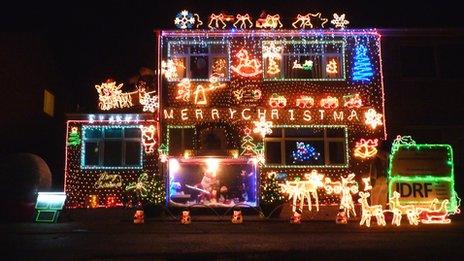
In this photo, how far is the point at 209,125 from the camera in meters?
21.2

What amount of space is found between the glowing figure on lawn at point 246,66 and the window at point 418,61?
6.46 meters

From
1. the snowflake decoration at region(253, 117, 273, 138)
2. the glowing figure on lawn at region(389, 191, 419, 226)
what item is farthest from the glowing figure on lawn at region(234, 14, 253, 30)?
the glowing figure on lawn at region(389, 191, 419, 226)

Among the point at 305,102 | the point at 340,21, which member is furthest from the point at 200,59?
the point at 340,21

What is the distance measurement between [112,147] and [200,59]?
5412 millimetres

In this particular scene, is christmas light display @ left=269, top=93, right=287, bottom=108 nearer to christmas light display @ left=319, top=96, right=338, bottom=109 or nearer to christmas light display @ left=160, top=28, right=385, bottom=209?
christmas light display @ left=160, top=28, right=385, bottom=209

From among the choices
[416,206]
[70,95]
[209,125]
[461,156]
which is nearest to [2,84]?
[70,95]

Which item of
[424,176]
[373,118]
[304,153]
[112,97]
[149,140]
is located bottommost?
[424,176]

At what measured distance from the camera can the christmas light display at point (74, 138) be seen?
2116 centimetres

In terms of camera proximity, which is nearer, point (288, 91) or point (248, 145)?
point (248, 145)

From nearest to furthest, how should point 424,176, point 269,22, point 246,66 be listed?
point 424,176
point 269,22
point 246,66

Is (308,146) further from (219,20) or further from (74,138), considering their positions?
(74,138)

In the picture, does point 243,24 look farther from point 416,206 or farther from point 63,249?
point 63,249

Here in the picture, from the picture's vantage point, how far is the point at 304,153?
71.1ft

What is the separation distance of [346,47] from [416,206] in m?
9.46
